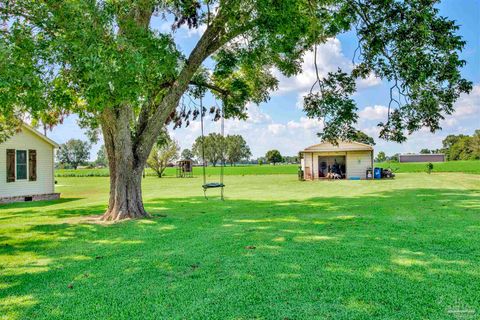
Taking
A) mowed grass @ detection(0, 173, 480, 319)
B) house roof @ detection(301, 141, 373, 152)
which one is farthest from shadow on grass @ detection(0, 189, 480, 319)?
house roof @ detection(301, 141, 373, 152)

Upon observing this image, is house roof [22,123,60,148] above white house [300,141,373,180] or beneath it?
above

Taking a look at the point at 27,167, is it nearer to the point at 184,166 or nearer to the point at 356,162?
the point at 356,162

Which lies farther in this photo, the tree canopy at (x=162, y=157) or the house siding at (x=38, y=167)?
the tree canopy at (x=162, y=157)

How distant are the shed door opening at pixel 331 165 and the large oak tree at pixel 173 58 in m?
21.1

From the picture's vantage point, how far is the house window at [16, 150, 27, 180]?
1722cm

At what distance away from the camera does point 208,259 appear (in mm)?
5184

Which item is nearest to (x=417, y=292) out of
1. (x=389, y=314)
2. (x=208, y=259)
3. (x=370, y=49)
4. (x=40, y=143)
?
(x=389, y=314)

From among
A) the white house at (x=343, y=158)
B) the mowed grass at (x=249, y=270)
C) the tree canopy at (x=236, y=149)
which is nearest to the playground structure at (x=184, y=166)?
the white house at (x=343, y=158)

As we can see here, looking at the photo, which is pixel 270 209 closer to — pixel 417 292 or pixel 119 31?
pixel 119 31

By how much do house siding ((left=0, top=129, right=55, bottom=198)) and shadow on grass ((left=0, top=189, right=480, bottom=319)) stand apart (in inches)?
394

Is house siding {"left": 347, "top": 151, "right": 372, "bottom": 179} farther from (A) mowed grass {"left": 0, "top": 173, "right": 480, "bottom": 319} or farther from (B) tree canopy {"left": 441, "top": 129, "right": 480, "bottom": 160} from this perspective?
(B) tree canopy {"left": 441, "top": 129, "right": 480, "bottom": 160}

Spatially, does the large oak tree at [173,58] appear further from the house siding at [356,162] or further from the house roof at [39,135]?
the house siding at [356,162]

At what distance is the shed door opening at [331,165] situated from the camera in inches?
1251

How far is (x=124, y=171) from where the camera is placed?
32.0 feet
